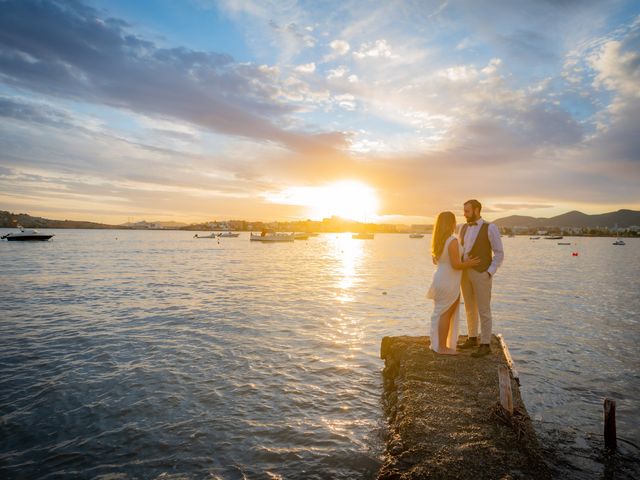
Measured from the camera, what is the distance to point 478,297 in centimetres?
795

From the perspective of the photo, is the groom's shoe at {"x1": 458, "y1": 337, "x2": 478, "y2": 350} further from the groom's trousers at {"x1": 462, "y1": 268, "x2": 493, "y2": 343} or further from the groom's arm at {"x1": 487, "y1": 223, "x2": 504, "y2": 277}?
the groom's arm at {"x1": 487, "y1": 223, "x2": 504, "y2": 277}

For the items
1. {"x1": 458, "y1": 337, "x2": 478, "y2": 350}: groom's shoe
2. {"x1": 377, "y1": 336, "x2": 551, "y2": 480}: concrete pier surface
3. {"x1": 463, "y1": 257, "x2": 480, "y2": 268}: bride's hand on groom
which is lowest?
{"x1": 377, "y1": 336, "x2": 551, "y2": 480}: concrete pier surface

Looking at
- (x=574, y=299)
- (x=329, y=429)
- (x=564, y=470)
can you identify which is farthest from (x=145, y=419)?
(x=574, y=299)

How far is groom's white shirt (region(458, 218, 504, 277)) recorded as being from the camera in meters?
7.67

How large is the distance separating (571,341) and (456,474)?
42.1 ft

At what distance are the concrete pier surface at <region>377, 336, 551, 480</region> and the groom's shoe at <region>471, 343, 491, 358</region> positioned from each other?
0.39ft

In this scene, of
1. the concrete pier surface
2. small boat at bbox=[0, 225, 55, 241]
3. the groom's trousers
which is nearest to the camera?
the concrete pier surface

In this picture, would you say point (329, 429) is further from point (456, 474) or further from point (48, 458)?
point (48, 458)

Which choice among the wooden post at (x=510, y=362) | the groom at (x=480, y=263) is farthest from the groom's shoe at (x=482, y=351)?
the wooden post at (x=510, y=362)

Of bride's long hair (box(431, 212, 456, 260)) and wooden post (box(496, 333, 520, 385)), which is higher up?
bride's long hair (box(431, 212, 456, 260))

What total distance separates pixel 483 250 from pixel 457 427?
3.69 metres

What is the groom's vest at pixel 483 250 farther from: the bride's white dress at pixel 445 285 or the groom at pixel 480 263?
the bride's white dress at pixel 445 285

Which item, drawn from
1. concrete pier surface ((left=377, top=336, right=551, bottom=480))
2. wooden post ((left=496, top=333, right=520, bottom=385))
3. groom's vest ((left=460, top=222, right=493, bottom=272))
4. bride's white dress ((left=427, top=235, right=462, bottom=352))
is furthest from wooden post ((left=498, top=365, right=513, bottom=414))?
groom's vest ((left=460, top=222, right=493, bottom=272))

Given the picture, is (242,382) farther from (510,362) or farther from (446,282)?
(510,362)
